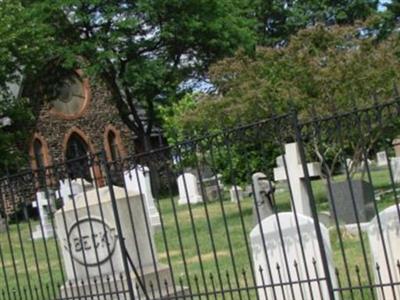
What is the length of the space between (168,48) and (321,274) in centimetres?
2927

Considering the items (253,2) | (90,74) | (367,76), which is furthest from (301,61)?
(253,2)

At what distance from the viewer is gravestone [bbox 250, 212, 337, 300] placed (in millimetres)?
7285

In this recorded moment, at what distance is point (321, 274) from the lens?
7352 mm

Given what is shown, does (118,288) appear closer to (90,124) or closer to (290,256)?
(290,256)

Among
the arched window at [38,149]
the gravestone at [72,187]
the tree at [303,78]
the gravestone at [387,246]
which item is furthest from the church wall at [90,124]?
the gravestone at [387,246]

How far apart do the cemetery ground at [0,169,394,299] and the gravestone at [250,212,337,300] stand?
22 centimetres

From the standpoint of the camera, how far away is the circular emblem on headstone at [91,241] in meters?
9.16

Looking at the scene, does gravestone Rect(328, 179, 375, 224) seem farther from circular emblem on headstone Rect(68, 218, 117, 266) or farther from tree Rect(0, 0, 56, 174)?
tree Rect(0, 0, 56, 174)

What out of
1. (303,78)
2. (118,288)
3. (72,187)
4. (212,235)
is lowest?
(118,288)

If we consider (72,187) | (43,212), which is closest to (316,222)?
(72,187)

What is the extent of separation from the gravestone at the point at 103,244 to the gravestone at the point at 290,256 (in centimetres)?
175

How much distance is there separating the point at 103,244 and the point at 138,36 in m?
26.2

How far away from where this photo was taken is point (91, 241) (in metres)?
9.30

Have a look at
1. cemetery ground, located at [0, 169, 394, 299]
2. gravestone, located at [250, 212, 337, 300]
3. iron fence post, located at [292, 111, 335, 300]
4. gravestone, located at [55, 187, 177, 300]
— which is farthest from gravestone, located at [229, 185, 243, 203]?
gravestone, located at [55, 187, 177, 300]
